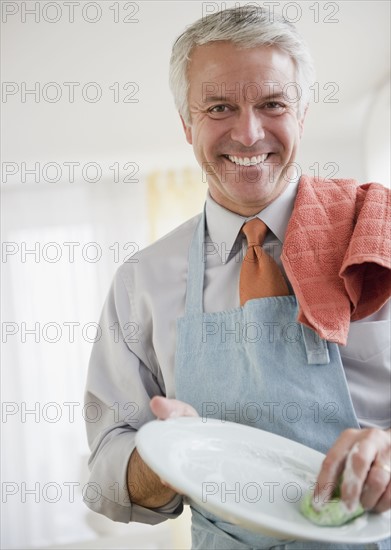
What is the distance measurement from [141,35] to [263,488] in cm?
239

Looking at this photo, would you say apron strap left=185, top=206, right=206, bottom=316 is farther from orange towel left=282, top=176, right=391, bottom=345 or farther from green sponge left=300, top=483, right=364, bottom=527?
green sponge left=300, top=483, right=364, bottom=527

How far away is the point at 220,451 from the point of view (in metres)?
0.97

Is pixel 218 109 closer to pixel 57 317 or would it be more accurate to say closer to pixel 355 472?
pixel 355 472

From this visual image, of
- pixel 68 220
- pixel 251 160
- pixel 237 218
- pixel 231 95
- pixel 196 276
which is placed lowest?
pixel 68 220

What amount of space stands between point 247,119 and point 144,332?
43 centimetres

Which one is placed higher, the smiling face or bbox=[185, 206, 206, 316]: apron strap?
the smiling face

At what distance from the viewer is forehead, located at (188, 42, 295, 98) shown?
1177mm

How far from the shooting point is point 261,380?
1084 mm

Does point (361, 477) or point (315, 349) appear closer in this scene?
point (361, 477)

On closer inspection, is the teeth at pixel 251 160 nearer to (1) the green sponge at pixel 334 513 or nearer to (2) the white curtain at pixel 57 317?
(1) the green sponge at pixel 334 513

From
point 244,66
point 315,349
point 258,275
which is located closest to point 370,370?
point 315,349

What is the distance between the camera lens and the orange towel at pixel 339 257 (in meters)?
1.04

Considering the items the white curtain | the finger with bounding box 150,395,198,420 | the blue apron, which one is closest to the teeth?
the blue apron

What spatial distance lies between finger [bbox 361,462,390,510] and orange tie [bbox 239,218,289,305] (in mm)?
381
